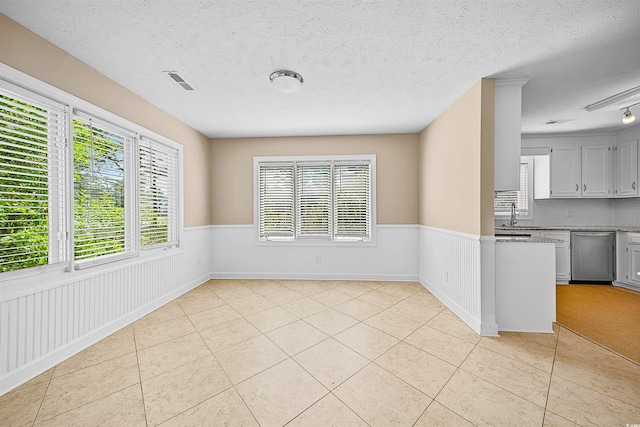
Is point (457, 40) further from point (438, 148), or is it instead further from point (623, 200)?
point (623, 200)

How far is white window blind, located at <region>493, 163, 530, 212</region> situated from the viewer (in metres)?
4.87

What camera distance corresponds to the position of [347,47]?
202cm

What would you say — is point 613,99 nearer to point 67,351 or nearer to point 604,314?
point 604,314

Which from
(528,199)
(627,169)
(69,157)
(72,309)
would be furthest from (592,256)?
(69,157)

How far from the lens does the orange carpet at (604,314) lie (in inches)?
93.2

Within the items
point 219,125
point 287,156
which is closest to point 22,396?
point 219,125

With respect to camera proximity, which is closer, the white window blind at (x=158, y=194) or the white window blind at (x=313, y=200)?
the white window blind at (x=158, y=194)

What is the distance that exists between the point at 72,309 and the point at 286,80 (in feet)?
9.20

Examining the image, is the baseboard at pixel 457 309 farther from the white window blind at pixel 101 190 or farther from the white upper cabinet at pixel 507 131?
Answer: the white window blind at pixel 101 190

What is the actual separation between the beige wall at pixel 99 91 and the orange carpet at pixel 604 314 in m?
5.15

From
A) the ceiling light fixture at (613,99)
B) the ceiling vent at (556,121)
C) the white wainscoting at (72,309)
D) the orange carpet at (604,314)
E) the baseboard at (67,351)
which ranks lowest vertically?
the orange carpet at (604,314)

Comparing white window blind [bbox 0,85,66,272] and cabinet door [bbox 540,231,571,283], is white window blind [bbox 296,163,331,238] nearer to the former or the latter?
white window blind [bbox 0,85,66,272]

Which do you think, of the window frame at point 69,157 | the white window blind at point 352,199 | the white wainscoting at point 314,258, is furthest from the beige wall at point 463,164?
the window frame at point 69,157

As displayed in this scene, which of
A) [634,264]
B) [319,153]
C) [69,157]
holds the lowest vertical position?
[634,264]
